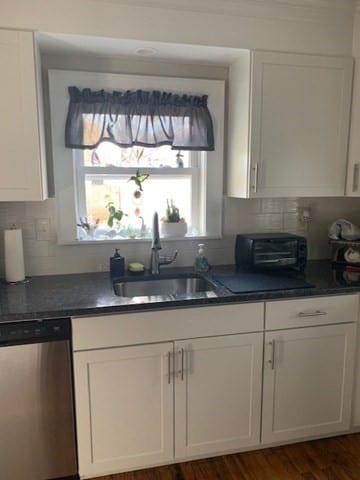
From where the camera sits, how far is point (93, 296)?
1.85m

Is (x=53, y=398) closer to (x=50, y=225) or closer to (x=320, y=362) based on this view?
(x=50, y=225)

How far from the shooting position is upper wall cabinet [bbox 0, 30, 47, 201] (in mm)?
1764

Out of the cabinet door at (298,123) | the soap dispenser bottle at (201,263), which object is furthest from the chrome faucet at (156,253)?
the cabinet door at (298,123)

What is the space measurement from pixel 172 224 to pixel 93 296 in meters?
0.77

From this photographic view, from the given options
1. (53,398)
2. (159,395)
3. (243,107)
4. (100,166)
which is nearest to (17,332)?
(53,398)

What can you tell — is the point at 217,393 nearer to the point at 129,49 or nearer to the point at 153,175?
the point at 153,175

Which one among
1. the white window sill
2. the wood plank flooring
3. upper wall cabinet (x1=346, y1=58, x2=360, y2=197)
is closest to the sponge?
the white window sill

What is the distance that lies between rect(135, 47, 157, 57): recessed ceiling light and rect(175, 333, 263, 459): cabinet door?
1.56 metres

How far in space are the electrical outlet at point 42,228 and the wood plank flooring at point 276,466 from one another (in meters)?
1.33

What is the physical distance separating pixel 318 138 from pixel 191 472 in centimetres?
196

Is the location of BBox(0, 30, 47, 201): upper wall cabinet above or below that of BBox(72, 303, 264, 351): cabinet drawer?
above

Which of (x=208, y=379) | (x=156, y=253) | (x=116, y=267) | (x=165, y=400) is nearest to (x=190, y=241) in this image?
(x=156, y=253)

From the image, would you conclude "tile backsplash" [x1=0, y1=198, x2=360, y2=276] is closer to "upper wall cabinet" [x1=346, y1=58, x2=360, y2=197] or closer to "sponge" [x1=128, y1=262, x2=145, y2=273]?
"sponge" [x1=128, y1=262, x2=145, y2=273]

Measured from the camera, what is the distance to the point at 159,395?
1.85 metres
